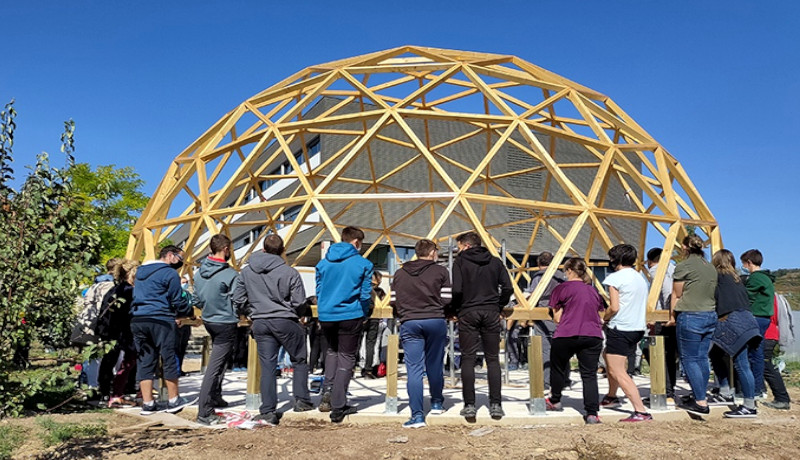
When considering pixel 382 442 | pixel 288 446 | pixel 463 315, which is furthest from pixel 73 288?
pixel 463 315

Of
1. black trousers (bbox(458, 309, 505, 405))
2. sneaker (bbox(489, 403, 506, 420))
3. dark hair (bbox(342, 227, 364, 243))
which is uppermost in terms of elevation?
dark hair (bbox(342, 227, 364, 243))

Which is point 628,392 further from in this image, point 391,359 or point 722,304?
point 391,359

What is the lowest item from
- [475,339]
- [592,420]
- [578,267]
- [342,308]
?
[592,420]

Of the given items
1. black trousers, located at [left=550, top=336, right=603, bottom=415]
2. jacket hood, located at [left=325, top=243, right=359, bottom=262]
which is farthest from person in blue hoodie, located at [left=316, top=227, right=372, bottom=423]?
black trousers, located at [left=550, top=336, right=603, bottom=415]

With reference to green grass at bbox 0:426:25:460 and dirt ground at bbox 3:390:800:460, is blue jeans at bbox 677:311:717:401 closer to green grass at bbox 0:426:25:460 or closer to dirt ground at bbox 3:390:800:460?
dirt ground at bbox 3:390:800:460

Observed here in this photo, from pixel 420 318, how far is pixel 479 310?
0.60 metres

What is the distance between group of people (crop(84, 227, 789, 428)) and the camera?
6184 mm

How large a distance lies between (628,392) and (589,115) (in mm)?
5064

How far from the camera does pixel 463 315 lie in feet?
20.3

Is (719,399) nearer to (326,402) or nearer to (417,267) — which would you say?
(417,267)

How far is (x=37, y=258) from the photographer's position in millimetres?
5395

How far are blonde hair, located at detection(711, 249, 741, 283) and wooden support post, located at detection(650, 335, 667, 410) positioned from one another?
1100 millimetres

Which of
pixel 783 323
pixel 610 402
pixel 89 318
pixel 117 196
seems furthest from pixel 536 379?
pixel 117 196

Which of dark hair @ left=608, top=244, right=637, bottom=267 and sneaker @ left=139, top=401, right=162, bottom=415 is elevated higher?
dark hair @ left=608, top=244, right=637, bottom=267
